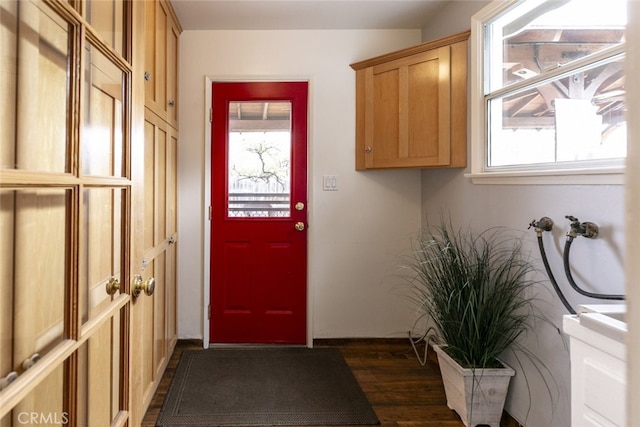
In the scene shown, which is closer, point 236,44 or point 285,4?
point 285,4

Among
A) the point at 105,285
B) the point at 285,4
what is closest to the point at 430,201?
the point at 285,4

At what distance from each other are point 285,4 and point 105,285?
2.13 m

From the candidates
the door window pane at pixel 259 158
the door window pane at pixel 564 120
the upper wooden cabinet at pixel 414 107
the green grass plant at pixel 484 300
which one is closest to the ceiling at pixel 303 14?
the upper wooden cabinet at pixel 414 107

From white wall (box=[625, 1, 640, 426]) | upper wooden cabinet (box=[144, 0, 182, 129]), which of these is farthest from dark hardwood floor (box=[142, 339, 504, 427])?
white wall (box=[625, 1, 640, 426])

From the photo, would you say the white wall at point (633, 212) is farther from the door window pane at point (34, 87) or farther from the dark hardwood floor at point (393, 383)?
the dark hardwood floor at point (393, 383)

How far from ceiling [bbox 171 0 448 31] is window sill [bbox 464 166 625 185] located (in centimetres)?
130

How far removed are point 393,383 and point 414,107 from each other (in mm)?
1754

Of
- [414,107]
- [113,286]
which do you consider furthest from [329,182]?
[113,286]

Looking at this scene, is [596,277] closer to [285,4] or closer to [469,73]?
[469,73]

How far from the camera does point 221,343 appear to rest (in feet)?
8.80

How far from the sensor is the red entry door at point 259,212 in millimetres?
2674

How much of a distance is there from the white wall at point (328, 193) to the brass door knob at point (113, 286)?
1.74 metres

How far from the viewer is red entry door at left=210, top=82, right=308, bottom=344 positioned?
2.67m

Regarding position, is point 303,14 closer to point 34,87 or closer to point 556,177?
point 556,177
